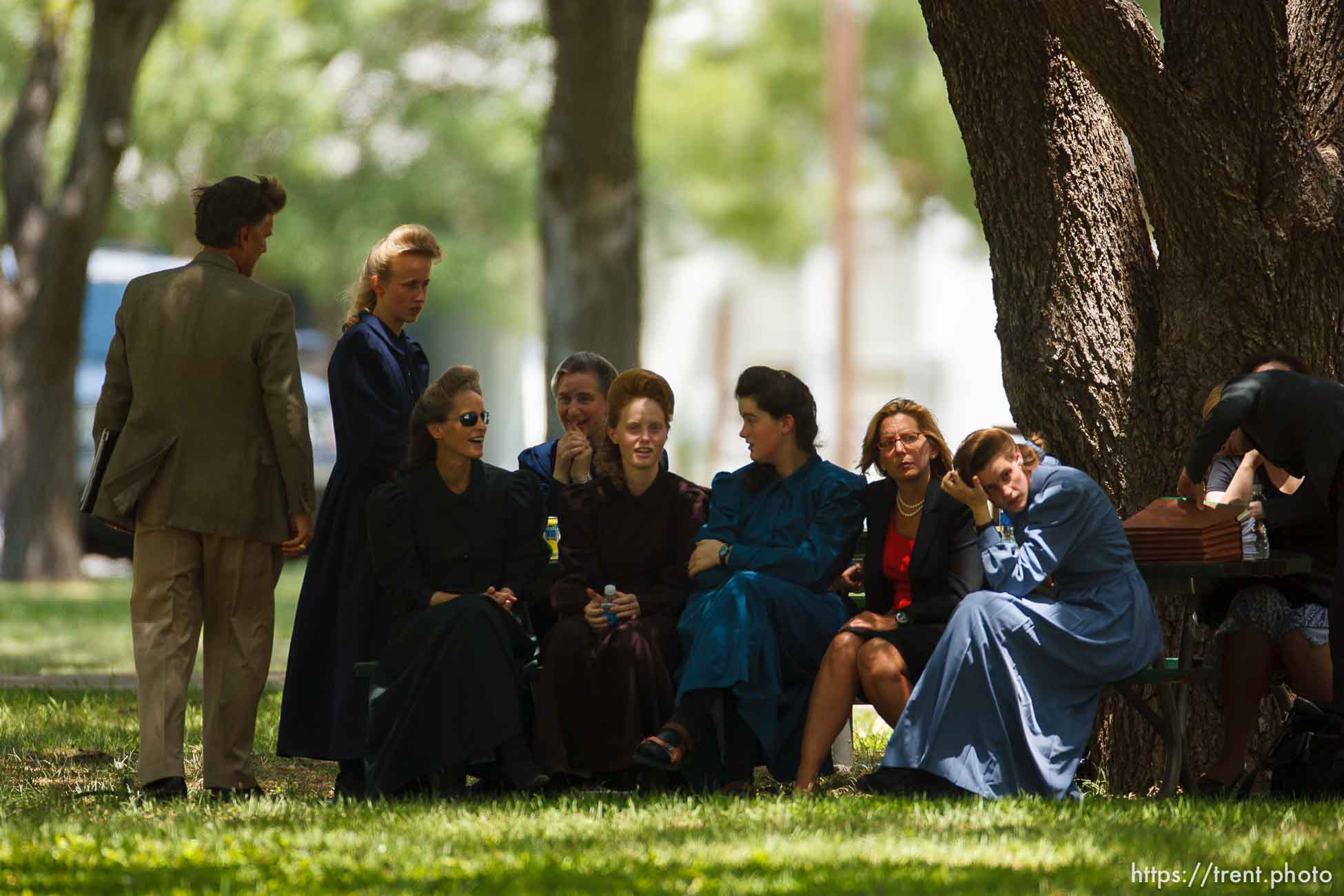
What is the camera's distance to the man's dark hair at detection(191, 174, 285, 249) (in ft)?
23.9

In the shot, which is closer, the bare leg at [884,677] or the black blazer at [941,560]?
the bare leg at [884,677]

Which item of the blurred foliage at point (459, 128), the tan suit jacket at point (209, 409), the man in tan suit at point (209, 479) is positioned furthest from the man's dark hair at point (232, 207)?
the blurred foliage at point (459, 128)

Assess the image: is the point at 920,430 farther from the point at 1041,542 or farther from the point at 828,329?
the point at 828,329

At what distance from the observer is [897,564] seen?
7.46m

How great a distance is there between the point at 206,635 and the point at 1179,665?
342 centimetres

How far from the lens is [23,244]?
20719 mm

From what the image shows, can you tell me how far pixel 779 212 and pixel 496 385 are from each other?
7217mm

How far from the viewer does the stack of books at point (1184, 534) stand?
7.11 metres

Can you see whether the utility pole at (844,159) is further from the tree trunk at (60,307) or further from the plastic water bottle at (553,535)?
the plastic water bottle at (553,535)

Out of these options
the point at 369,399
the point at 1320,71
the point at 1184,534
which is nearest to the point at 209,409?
the point at 369,399

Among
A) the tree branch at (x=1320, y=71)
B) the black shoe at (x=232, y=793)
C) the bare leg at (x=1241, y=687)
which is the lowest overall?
the black shoe at (x=232, y=793)

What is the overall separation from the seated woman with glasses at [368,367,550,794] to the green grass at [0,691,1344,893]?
27 cm

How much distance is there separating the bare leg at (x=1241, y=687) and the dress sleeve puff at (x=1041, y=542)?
773 mm

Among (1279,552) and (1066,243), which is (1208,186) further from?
(1279,552)
